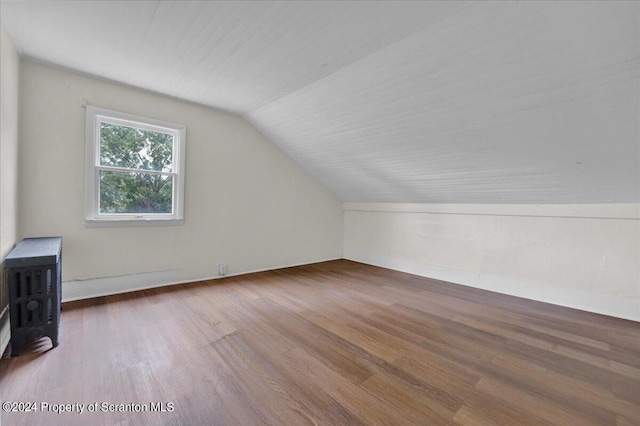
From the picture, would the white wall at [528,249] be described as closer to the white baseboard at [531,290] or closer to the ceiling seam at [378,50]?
the white baseboard at [531,290]

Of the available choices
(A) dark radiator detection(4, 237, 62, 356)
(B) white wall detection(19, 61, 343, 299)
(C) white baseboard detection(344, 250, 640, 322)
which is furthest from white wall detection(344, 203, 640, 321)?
(A) dark radiator detection(4, 237, 62, 356)

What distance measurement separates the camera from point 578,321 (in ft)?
8.39

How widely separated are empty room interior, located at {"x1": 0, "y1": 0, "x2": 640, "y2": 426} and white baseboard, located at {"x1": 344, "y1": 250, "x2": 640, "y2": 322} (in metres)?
0.02

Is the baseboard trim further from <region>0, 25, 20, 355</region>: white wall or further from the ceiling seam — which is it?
the ceiling seam

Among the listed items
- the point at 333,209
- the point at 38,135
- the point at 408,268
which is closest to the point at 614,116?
the point at 408,268

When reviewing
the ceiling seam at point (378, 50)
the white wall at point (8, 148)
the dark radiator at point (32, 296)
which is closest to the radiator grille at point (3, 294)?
the white wall at point (8, 148)

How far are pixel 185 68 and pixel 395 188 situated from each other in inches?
121

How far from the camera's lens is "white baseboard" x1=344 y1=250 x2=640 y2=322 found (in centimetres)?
268

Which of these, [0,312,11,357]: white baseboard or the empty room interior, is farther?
[0,312,11,357]: white baseboard

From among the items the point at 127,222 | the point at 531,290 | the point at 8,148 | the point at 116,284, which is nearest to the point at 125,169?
the point at 127,222

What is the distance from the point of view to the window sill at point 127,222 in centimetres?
276

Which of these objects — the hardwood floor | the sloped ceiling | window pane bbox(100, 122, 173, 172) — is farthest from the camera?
window pane bbox(100, 122, 173, 172)

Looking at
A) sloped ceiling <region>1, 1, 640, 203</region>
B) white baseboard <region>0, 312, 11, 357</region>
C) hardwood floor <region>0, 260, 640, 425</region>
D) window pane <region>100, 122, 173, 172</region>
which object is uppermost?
sloped ceiling <region>1, 1, 640, 203</region>

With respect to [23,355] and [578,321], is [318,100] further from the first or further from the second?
[578,321]
